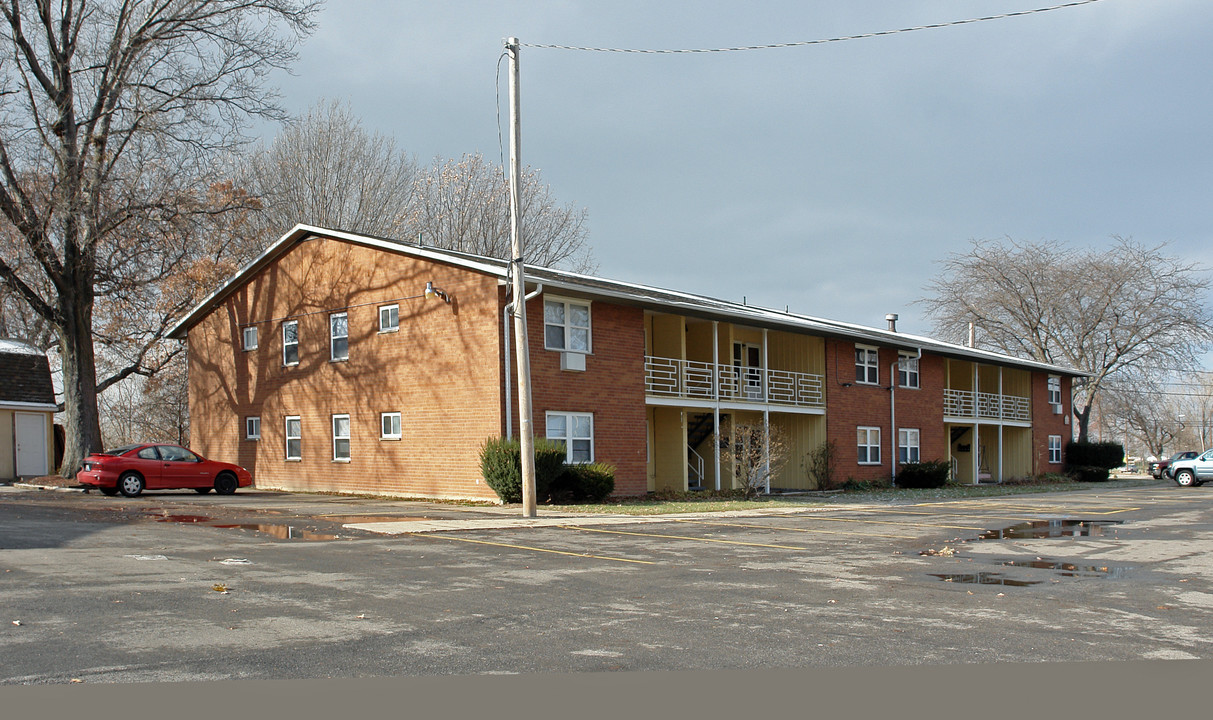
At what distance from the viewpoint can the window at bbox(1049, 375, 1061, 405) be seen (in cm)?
5032

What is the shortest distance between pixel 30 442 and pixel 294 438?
13.2 metres

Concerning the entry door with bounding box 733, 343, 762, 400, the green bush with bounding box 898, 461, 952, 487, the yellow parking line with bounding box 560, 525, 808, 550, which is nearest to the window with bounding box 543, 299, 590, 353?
the entry door with bounding box 733, 343, 762, 400

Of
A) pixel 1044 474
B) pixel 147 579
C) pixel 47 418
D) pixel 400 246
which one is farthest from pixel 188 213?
pixel 1044 474

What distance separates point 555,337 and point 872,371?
16.3 meters

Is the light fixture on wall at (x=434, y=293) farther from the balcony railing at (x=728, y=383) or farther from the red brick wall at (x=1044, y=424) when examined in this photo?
the red brick wall at (x=1044, y=424)

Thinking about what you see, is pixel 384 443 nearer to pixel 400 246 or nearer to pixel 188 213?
pixel 400 246

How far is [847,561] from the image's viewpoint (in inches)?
501

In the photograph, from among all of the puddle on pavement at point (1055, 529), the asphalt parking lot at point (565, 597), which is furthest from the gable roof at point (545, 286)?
the puddle on pavement at point (1055, 529)

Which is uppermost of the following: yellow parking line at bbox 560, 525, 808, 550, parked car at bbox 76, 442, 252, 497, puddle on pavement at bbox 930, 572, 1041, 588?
parked car at bbox 76, 442, 252, 497

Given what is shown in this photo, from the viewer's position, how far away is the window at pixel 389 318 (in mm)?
26891

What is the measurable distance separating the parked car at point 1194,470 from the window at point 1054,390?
8.82m

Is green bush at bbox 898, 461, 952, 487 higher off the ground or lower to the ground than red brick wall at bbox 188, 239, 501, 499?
A: lower

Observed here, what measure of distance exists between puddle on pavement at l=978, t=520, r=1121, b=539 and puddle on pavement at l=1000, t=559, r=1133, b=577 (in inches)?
140

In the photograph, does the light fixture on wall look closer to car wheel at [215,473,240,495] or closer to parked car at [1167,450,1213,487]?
car wheel at [215,473,240,495]
